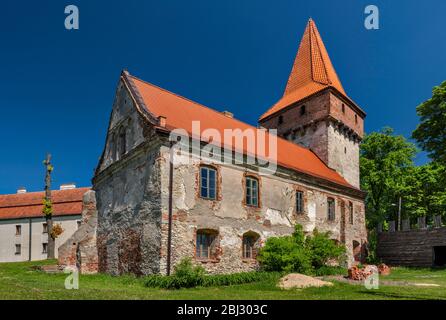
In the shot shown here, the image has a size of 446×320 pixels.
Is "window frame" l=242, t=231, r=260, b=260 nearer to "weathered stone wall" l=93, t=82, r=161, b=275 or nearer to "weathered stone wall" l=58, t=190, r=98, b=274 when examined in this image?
"weathered stone wall" l=93, t=82, r=161, b=275

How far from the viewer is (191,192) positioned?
15625mm

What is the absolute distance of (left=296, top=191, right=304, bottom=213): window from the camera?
2047cm

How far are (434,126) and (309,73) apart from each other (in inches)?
440

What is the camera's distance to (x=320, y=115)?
26812 mm

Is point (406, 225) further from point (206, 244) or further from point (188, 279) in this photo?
point (188, 279)

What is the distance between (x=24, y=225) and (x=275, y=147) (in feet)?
103

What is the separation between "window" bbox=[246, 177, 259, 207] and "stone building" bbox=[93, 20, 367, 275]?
47mm

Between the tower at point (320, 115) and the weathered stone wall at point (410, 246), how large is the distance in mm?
4627

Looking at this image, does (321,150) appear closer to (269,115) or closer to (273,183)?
(269,115)

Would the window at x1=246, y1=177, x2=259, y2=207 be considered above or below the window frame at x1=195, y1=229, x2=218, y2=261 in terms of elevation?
above

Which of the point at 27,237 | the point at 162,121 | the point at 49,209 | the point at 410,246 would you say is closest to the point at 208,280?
the point at 162,121

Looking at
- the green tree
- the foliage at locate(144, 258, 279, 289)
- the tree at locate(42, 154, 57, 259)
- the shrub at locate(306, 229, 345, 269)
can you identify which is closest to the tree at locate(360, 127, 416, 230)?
the green tree

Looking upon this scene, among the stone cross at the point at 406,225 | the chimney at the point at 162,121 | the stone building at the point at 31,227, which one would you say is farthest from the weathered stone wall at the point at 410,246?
the stone building at the point at 31,227

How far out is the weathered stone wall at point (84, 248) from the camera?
19344 millimetres
